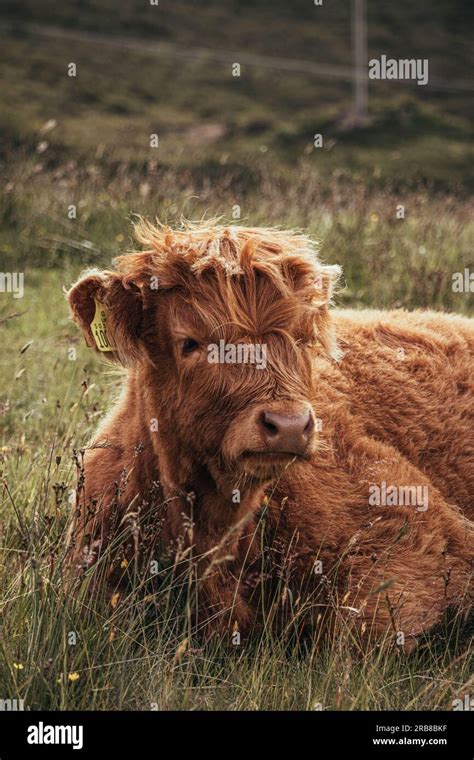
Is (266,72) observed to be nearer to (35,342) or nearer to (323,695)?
(35,342)

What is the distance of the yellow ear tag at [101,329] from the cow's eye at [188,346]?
0.34 m

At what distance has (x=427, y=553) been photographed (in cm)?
441

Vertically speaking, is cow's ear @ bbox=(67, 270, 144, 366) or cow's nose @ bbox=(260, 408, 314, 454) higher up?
cow's ear @ bbox=(67, 270, 144, 366)

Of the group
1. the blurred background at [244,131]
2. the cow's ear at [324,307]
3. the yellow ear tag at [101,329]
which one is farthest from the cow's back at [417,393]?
the blurred background at [244,131]

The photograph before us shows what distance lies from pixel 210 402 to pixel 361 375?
1419mm

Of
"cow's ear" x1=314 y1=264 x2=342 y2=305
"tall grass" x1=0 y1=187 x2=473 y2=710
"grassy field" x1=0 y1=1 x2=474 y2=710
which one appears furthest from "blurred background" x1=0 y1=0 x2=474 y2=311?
"cow's ear" x1=314 y1=264 x2=342 y2=305

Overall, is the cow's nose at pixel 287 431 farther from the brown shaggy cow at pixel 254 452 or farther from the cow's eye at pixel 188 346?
the cow's eye at pixel 188 346

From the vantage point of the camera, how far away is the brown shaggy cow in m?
3.61

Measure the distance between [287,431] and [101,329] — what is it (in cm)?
99

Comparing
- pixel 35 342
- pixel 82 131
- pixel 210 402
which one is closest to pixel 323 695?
pixel 210 402

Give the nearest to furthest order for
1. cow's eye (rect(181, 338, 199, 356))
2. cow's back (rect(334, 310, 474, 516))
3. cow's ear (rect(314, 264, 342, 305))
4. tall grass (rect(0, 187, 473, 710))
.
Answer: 1. tall grass (rect(0, 187, 473, 710))
2. cow's eye (rect(181, 338, 199, 356))
3. cow's ear (rect(314, 264, 342, 305))
4. cow's back (rect(334, 310, 474, 516))

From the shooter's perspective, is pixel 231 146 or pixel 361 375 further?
pixel 231 146

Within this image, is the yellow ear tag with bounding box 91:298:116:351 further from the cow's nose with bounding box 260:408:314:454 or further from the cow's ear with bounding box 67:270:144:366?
the cow's nose with bounding box 260:408:314:454

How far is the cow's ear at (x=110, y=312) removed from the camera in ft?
12.6
